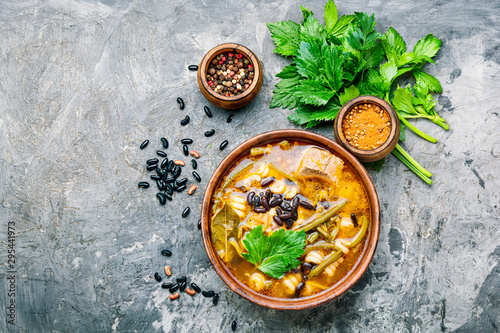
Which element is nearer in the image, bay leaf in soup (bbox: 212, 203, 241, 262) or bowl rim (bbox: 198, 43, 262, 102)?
bay leaf in soup (bbox: 212, 203, 241, 262)

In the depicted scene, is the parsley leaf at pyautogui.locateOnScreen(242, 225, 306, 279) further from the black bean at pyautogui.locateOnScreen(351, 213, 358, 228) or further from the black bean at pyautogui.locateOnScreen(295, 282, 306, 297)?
A: the black bean at pyautogui.locateOnScreen(351, 213, 358, 228)

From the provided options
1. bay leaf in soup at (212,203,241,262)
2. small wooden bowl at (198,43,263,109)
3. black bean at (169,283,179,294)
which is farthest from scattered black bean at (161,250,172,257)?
small wooden bowl at (198,43,263,109)

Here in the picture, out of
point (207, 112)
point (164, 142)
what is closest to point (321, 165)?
point (207, 112)

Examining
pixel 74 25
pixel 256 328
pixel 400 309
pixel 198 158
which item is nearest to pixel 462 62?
pixel 400 309

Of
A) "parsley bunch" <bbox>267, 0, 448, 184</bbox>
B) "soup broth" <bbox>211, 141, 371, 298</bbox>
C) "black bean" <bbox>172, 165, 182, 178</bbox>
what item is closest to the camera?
"soup broth" <bbox>211, 141, 371, 298</bbox>

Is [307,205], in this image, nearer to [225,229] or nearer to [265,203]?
[265,203]

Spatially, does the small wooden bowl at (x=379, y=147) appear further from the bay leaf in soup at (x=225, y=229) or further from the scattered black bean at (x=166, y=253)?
the scattered black bean at (x=166, y=253)

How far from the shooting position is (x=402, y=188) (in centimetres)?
274

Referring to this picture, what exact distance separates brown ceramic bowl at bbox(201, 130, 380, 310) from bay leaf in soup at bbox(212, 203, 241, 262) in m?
0.05

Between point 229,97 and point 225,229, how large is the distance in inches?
35.1

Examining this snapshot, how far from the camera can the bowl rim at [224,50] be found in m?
2.60

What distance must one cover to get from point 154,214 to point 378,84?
1839 mm

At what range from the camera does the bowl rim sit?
2.60m

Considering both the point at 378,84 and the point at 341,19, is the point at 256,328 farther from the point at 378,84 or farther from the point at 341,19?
the point at 341,19
